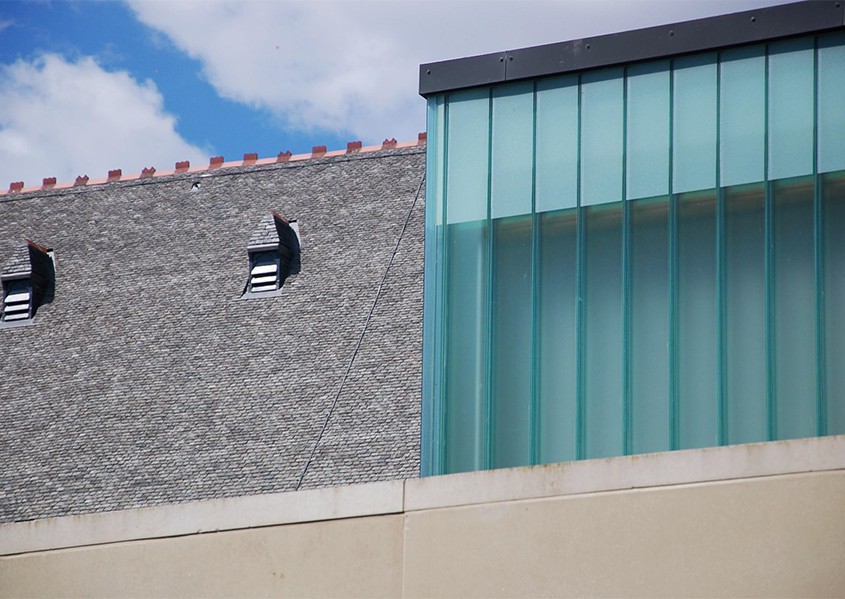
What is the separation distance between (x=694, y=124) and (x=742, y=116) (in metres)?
0.37

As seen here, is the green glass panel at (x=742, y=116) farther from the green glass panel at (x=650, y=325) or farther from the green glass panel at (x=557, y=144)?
the green glass panel at (x=557, y=144)

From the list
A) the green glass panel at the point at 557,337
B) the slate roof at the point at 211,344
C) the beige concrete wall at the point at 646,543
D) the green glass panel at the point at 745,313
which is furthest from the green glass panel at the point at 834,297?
the slate roof at the point at 211,344

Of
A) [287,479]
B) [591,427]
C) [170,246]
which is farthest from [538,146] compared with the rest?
[170,246]

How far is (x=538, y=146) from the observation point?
1252 centimetres

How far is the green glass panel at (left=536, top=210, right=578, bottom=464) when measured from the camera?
1198cm

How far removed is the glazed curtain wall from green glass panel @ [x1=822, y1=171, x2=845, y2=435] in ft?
0.03

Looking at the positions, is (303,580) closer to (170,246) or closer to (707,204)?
(707,204)

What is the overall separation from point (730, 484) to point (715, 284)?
83.2 inches

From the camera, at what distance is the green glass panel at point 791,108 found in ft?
38.6

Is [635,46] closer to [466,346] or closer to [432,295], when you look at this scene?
[432,295]

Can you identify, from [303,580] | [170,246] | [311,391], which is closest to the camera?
[303,580]

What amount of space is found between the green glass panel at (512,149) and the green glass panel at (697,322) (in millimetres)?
1302

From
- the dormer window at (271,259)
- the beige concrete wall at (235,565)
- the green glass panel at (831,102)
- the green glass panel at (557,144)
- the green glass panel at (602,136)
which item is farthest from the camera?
the dormer window at (271,259)

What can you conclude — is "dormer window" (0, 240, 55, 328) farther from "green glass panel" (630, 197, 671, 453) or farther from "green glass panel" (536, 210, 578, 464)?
"green glass panel" (630, 197, 671, 453)
